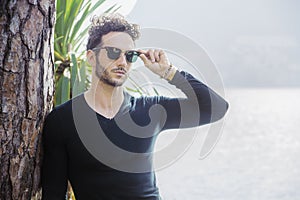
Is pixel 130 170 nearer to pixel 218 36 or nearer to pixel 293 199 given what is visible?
pixel 293 199

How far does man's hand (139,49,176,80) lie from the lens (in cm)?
144

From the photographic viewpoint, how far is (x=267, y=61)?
366 inches

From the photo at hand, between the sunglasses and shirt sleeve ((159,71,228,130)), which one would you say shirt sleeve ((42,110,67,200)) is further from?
shirt sleeve ((159,71,228,130))

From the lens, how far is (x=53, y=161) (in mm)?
1343

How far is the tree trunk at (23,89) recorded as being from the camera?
1220mm

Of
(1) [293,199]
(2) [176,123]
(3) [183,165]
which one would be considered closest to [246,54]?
(3) [183,165]

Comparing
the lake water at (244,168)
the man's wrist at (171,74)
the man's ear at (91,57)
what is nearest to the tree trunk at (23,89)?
the man's ear at (91,57)

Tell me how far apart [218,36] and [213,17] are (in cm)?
124

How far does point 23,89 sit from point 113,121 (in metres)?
0.31

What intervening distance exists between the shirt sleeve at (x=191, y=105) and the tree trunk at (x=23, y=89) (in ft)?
1.39

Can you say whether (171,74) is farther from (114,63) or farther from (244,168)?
(244,168)

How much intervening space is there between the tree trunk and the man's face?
17 cm

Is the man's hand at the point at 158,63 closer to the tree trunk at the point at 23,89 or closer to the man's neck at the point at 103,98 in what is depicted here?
the man's neck at the point at 103,98

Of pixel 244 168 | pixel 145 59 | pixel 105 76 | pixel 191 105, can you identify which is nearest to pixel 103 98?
pixel 105 76
